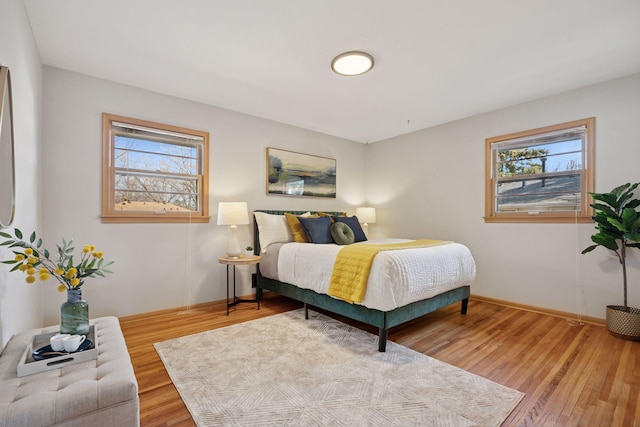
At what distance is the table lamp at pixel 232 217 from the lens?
341 centimetres

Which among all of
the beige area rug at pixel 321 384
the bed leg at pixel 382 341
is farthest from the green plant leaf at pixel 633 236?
the bed leg at pixel 382 341

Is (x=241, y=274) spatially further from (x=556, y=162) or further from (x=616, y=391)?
(x=556, y=162)

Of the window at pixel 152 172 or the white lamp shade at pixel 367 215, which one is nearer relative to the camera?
the window at pixel 152 172

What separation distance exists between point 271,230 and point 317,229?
639 mm

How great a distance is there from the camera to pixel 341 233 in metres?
3.58

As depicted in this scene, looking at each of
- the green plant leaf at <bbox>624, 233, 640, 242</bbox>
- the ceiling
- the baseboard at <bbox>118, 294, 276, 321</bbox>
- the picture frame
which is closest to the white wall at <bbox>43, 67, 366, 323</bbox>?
the baseboard at <bbox>118, 294, 276, 321</bbox>

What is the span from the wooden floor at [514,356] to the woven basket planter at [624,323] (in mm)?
67

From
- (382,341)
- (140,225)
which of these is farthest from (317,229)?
(140,225)

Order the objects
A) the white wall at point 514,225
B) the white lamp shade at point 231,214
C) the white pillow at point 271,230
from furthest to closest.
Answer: the white pillow at point 271,230 → the white lamp shade at point 231,214 → the white wall at point 514,225

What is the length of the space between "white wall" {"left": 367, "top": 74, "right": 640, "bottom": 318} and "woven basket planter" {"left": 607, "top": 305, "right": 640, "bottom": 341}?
1.06 feet

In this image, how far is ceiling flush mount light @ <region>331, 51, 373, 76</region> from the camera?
8.32ft

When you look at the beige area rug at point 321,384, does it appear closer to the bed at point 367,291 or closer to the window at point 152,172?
the bed at point 367,291

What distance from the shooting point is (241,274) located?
12.9ft

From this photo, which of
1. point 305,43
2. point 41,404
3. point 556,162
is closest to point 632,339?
→ point 556,162
